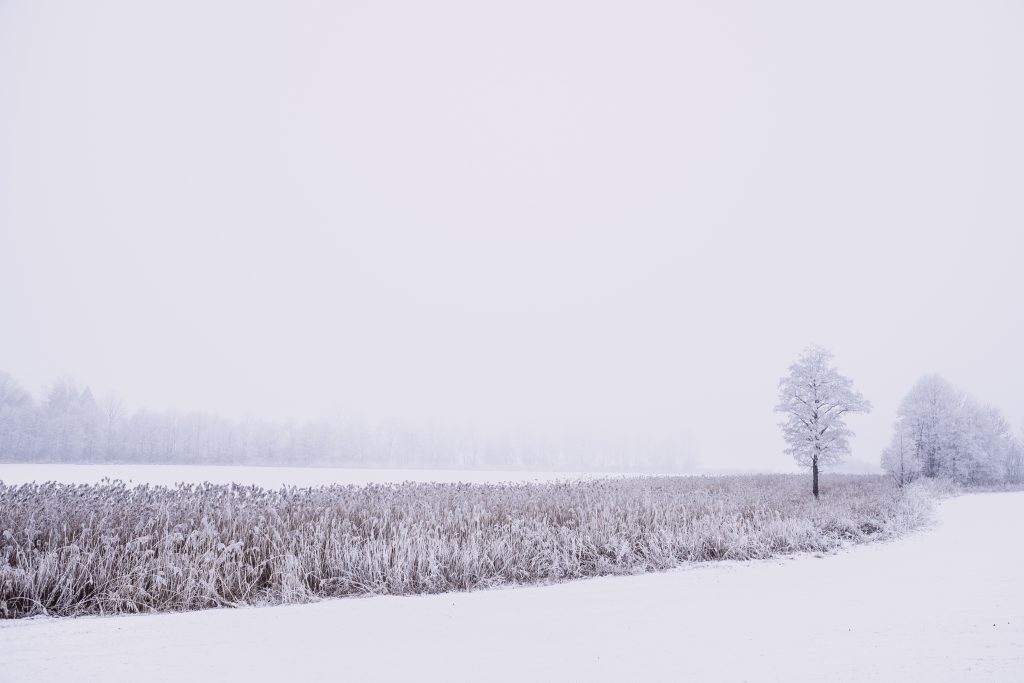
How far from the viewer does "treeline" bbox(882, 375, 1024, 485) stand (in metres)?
43.0

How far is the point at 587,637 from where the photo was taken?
17.8 ft

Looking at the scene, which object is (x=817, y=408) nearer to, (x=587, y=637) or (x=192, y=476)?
(x=587, y=637)

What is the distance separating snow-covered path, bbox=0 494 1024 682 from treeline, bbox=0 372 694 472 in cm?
6948

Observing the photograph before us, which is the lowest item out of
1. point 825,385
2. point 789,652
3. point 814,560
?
point 814,560

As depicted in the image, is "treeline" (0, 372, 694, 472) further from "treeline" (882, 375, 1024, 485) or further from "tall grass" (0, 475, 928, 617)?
"tall grass" (0, 475, 928, 617)

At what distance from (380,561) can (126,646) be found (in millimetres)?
3570

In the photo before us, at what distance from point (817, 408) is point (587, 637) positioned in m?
25.7

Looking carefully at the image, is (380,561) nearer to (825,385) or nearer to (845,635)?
(845,635)

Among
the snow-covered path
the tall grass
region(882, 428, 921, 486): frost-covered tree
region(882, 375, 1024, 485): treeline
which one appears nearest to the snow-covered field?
the tall grass

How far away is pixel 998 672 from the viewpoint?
4234 millimetres

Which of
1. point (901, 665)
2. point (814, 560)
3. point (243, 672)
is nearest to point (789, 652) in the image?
point (901, 665)

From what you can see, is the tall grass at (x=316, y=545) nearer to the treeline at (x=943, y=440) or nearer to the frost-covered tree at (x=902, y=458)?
the frost-covered tree at (x=902, y=458)

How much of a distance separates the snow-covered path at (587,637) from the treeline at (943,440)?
139ft

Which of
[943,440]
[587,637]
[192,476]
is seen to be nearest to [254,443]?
[192,476]
